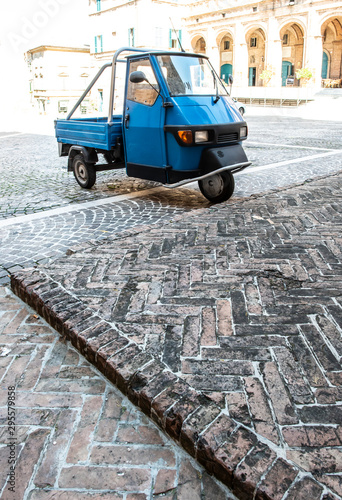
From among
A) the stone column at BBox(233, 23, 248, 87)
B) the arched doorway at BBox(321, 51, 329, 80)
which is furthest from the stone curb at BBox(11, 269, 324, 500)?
the arched doorway at BBox(321, 51, 329, 80)

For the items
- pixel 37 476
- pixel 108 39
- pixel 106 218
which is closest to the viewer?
pixel 37 476

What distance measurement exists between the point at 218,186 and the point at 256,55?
49803 mm

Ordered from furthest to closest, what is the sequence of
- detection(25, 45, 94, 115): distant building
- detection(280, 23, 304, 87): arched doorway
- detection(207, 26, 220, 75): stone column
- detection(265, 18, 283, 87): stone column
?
1. detection(25, 45, 94, 115): distant building
2. detection(280, 23, 304, 87): arched doorway
3. detection(207, 26, 220, 75): stone column
4. detection(265, 18, 283, 87): stone column

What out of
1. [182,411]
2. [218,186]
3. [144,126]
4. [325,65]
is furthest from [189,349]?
[325,65]

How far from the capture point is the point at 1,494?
1820 mm

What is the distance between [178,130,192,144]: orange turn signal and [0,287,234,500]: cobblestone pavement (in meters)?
3.38

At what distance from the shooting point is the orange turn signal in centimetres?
533

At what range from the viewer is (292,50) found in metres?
49.3

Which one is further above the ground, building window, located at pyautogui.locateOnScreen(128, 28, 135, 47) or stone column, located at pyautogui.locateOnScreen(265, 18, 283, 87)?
building window, located at pyautogui.locateOnScreen(128, 28, 135, 47)

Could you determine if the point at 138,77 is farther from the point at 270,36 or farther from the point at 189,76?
the point at 270,36

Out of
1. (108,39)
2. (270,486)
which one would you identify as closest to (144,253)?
(270,486)

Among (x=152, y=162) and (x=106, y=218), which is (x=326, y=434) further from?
(x=152, y=162)

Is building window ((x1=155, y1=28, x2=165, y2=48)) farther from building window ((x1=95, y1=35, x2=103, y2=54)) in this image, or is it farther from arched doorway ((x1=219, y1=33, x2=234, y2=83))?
arched doorway ((x1=219, y1=33, x2=234, y2=83))

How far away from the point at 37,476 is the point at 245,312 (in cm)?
161
